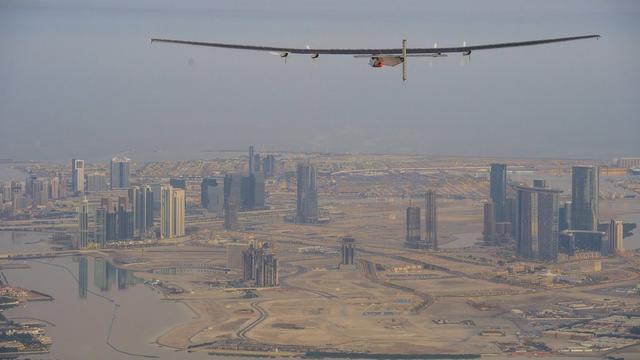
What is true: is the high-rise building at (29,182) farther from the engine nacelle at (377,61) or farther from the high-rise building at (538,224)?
the engine nacelle at (377,61)

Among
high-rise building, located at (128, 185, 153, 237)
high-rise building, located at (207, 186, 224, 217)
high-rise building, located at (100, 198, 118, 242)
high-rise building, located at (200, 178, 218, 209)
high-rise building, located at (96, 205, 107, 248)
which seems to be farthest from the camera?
high-rise building, located at (200, 178, 218, 209)

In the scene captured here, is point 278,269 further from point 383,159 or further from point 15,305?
point 383,159

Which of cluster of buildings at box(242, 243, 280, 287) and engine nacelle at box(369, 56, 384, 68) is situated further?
cluster of buildings at box(242, 243, 280, 287)

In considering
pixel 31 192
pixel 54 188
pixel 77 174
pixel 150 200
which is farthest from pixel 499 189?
pixel 31 192

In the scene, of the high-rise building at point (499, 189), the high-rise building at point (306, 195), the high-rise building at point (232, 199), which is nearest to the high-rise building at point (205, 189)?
the high-rise building at point (232, 199)

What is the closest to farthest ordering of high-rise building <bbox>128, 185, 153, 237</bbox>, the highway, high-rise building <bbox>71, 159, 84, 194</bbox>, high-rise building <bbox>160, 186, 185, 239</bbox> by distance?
1. the highway
2. high-rise building <bbox>128, 185, 153, 237</bbox>
3. high-rise building <bbox>160, 186, 185, 239</bbox>
4. high-rise building <bbox>71, 159, 84, 194</bbox>

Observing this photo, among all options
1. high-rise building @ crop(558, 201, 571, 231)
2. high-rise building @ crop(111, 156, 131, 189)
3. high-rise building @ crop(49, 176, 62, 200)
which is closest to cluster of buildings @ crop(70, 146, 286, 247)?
high-rise building @ crop(111, 156, 131, 189)

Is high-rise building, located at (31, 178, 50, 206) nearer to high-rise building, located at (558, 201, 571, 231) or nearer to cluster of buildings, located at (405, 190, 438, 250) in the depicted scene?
cluster of buildings, located at (405, 190, 438, 250)
